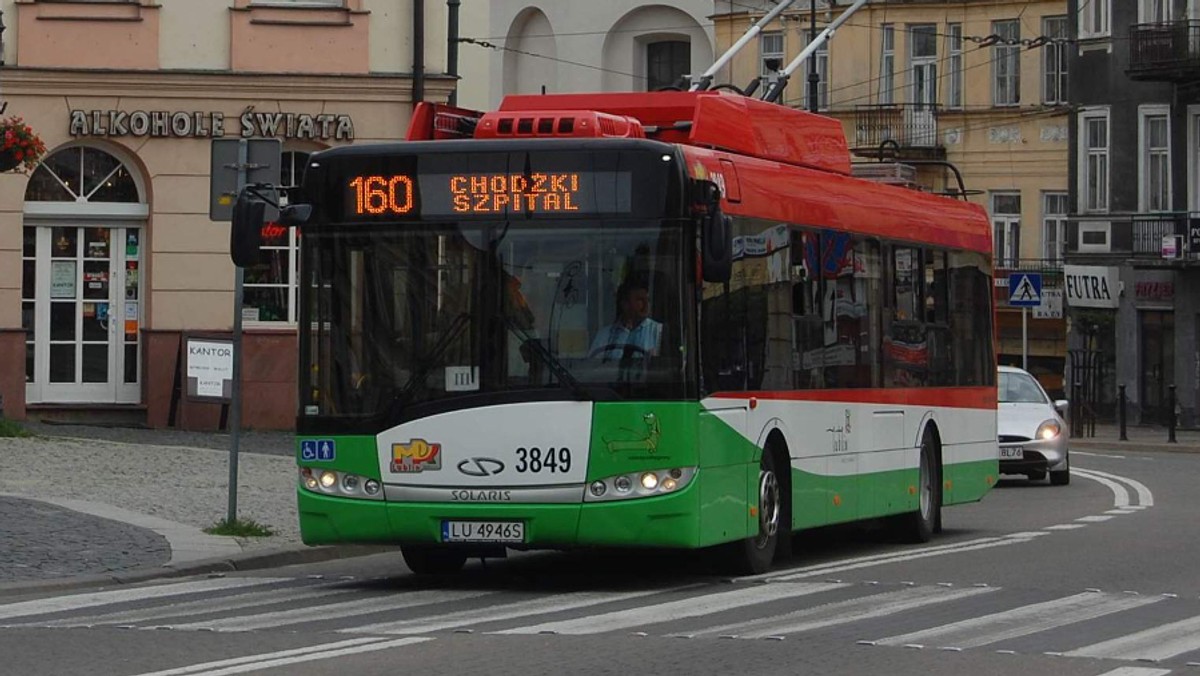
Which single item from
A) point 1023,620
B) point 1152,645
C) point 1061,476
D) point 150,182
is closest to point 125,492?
point 1023,620

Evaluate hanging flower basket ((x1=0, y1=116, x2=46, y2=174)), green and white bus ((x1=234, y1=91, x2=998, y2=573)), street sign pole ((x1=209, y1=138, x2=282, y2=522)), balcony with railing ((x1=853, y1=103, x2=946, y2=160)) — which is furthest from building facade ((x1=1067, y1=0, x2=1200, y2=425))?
green and white bus ((x1=234, y1=91, x2=998, y2=573))

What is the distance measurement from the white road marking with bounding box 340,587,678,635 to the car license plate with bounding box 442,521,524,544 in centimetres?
44

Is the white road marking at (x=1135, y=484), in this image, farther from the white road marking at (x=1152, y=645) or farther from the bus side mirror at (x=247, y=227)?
the bus side mirror at (x=247, y=227)

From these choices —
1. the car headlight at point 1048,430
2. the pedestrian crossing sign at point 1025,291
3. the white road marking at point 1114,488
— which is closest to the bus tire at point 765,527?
the white road marking at point 1114,488

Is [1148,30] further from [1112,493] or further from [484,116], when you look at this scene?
[484,116]

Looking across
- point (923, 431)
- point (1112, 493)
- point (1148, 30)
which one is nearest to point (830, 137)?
point (923, 431)

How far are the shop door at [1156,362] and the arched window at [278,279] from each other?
86.9 feet

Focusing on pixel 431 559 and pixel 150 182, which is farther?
pixel 150 182

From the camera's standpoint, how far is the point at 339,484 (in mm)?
15398

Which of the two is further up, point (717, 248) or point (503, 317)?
point (717, 248)

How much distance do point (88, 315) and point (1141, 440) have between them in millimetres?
23467

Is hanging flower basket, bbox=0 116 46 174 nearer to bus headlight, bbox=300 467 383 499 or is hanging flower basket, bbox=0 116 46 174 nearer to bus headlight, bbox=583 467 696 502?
bus headlight, bbox=300 467 383 499

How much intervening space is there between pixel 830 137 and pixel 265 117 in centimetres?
1459

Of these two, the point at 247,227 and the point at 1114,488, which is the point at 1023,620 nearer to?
the point at 247,227
